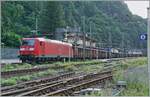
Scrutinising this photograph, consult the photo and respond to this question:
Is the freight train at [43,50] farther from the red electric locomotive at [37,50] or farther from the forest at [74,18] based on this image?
the forest at [74,18]

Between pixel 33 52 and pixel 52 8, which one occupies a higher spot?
pixel 52 8

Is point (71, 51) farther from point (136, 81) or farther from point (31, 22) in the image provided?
point (136, 81)

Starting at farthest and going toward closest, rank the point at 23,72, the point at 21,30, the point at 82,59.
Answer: the point at 21,30
the point at 82,59
the point at 23,72

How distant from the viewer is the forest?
2552 inches

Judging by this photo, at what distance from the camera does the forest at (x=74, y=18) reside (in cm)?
6481

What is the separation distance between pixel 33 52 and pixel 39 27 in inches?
1645

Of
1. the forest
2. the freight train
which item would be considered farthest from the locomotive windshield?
the forest

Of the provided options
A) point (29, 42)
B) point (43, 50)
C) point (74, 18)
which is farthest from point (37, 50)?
point (74, 18)

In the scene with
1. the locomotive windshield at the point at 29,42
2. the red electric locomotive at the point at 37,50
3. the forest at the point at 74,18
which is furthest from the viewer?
the forest at the point at 74,18

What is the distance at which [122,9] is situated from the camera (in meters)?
88.9

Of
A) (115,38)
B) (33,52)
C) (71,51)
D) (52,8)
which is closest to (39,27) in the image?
(52,8)

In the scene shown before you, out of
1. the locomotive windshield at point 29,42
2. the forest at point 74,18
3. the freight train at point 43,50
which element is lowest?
A: the freight train at point 43,50

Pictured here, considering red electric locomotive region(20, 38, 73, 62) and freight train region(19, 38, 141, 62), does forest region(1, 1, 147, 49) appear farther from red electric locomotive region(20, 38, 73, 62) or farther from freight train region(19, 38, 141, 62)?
red electric locomotive region(20, 38, 73, 62)

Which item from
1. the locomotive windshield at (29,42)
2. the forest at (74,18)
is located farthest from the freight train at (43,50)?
the forest at (74,18)
